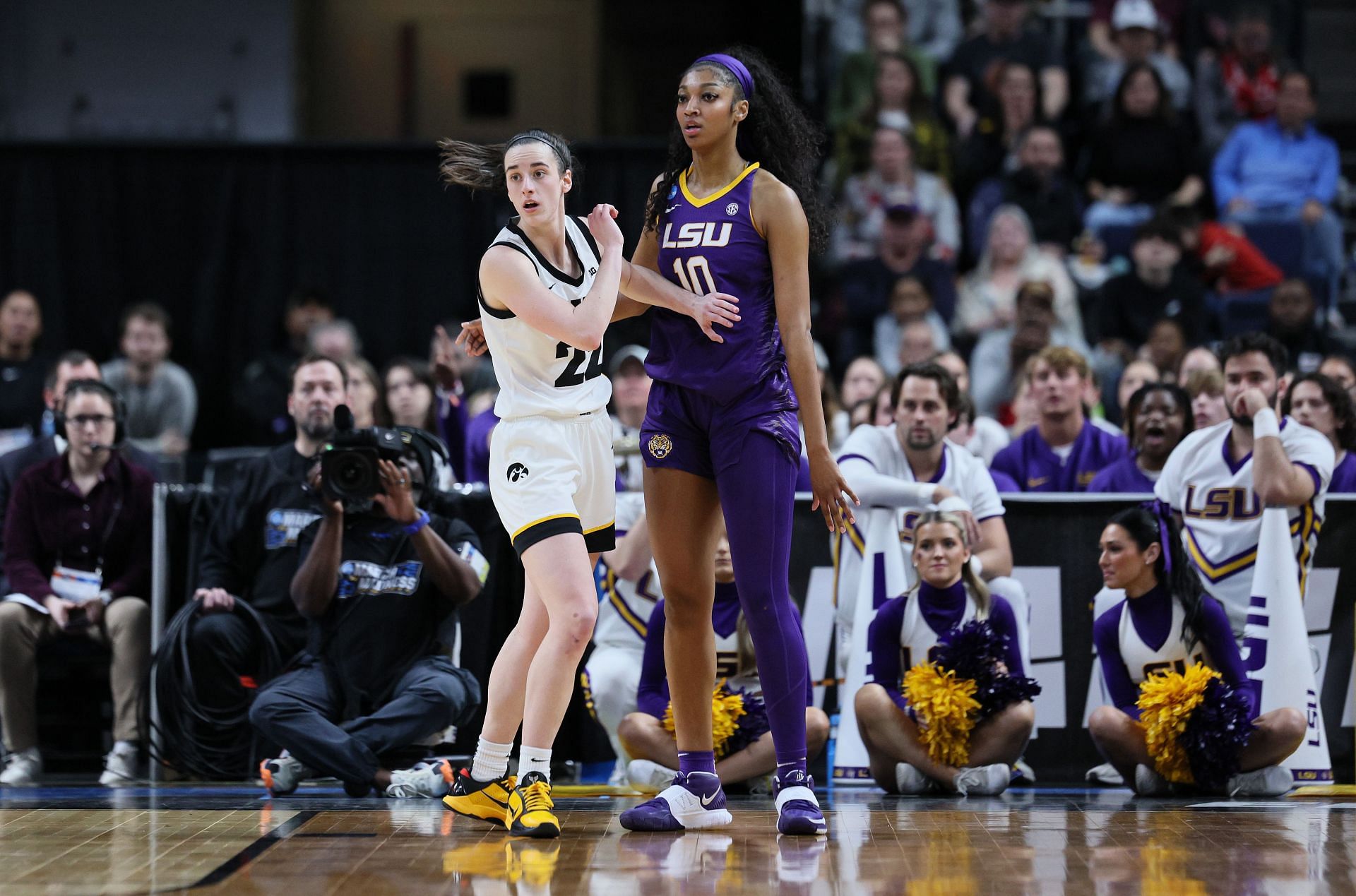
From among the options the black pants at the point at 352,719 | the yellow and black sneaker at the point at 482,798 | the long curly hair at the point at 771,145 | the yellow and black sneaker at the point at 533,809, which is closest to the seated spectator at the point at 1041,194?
the black pants at the point at 352,719

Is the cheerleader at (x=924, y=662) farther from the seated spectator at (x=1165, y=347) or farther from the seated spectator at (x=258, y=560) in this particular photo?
the seated spectator at (x=1165, y=347)

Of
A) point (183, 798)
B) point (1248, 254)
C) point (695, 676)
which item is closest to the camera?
point (695, 676)

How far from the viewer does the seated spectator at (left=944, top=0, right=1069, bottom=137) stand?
11633 mm

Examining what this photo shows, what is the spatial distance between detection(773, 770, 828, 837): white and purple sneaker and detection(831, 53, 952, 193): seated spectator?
24.1 feet

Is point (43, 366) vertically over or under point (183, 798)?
over

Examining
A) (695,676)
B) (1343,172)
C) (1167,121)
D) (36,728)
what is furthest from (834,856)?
(1343,172)

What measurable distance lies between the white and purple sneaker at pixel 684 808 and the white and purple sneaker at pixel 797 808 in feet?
0.76

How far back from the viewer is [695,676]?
4.59 meters

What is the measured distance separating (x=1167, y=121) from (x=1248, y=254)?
4.32ft

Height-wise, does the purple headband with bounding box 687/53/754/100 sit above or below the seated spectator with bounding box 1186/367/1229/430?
above

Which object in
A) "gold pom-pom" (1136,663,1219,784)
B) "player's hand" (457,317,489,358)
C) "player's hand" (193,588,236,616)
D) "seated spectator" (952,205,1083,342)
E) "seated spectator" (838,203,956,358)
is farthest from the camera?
"seated spectator" (838,203,956,358)

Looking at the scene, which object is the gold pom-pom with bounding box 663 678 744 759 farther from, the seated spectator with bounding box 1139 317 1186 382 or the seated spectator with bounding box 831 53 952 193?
the seated spectator with bounding box 831 53 952 193

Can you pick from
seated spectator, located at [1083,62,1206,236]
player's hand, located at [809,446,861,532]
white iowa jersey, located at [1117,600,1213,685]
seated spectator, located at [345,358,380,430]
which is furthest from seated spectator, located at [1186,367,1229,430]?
seated spectator, located at [1083,62,1206,236]

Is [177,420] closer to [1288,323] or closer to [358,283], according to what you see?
[358,283]
